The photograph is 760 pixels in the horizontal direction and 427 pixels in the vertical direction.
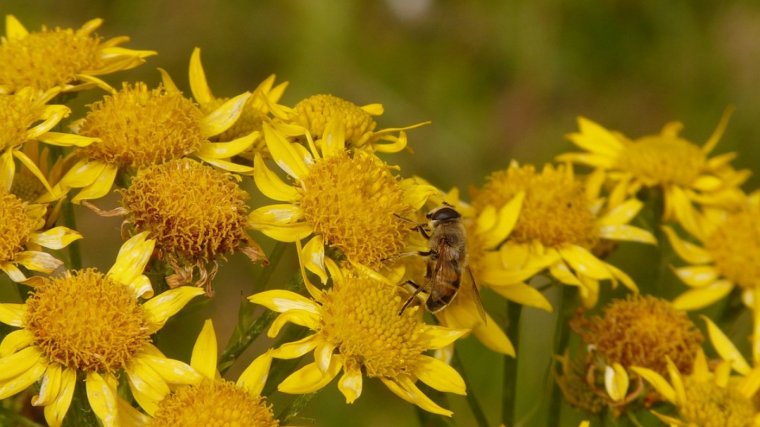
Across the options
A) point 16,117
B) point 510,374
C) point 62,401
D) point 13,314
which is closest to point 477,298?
point 510,374

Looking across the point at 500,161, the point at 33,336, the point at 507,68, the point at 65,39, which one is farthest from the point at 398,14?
the point at 33,336

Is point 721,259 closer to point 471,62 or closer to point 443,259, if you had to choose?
point 443,259

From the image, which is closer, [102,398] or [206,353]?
[102,398]

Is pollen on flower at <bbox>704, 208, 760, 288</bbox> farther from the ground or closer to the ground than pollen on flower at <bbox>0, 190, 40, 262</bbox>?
farther from the ground

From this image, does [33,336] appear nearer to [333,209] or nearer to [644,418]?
[333,209]

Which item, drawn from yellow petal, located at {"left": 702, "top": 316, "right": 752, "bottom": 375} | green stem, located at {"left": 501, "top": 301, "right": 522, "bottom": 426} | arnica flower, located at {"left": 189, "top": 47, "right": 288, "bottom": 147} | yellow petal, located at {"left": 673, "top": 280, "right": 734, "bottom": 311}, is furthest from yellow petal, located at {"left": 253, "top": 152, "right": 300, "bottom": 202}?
yellow petal, located at {"left": 673, "top": 280, "right": 734, "bottom": 311}

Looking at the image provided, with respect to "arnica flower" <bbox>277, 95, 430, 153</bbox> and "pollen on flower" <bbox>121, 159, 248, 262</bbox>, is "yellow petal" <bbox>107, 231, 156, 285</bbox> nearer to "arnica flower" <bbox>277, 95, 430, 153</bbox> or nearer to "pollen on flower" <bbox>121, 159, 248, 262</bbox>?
"pollen on flower" <bbox>121, 159, 248, 262</bbox>
